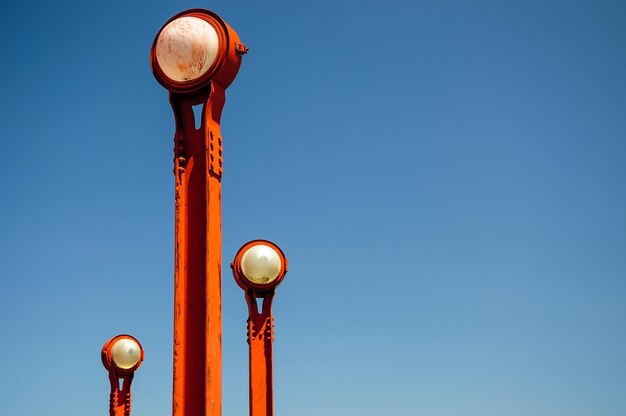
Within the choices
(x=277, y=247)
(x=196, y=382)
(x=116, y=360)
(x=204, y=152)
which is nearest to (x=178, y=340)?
(x=196, y=382)

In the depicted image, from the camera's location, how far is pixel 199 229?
23.5ft

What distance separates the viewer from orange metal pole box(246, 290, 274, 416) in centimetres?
1364

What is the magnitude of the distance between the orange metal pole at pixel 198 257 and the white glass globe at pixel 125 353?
1122 centimetres

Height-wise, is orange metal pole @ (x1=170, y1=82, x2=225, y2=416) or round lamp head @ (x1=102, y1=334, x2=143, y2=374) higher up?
round lamp head @ (x1=102, y1=334, x2=143, y2=374)

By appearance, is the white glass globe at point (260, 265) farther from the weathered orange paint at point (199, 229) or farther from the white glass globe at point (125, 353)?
the weathered orange paint at point (199, 229)

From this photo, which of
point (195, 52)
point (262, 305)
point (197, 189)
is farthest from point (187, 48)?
point (262, 305)

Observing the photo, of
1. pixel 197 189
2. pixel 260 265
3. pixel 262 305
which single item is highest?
pixel 260 265

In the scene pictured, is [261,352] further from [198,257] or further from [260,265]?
[198,257]

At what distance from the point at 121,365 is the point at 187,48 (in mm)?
11806

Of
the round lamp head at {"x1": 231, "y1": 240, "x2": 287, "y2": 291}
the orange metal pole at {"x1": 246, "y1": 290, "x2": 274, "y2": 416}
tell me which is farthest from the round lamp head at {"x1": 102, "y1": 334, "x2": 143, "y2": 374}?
the round lamp head at {"x1": 231, "y1": 240, "x2": 287, "y2": 291}

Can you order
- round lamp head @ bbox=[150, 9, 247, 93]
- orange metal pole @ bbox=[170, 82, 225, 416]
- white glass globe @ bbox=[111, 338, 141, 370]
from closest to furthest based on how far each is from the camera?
orange metal pole @ bbox=[170, 82, 225, 416]
round lamp head @ bbox=[150, 9, 247, 93]
white glass globe @ bbox=[111, 338, 141, 370]

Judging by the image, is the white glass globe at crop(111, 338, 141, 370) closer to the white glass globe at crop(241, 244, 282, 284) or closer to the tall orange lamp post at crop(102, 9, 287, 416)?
the white glass globe at crop(241, 244, 282, 284)

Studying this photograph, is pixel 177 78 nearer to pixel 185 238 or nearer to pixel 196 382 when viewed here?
pixel 185 238

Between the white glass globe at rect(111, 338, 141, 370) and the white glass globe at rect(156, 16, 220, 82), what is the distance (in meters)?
11.3
